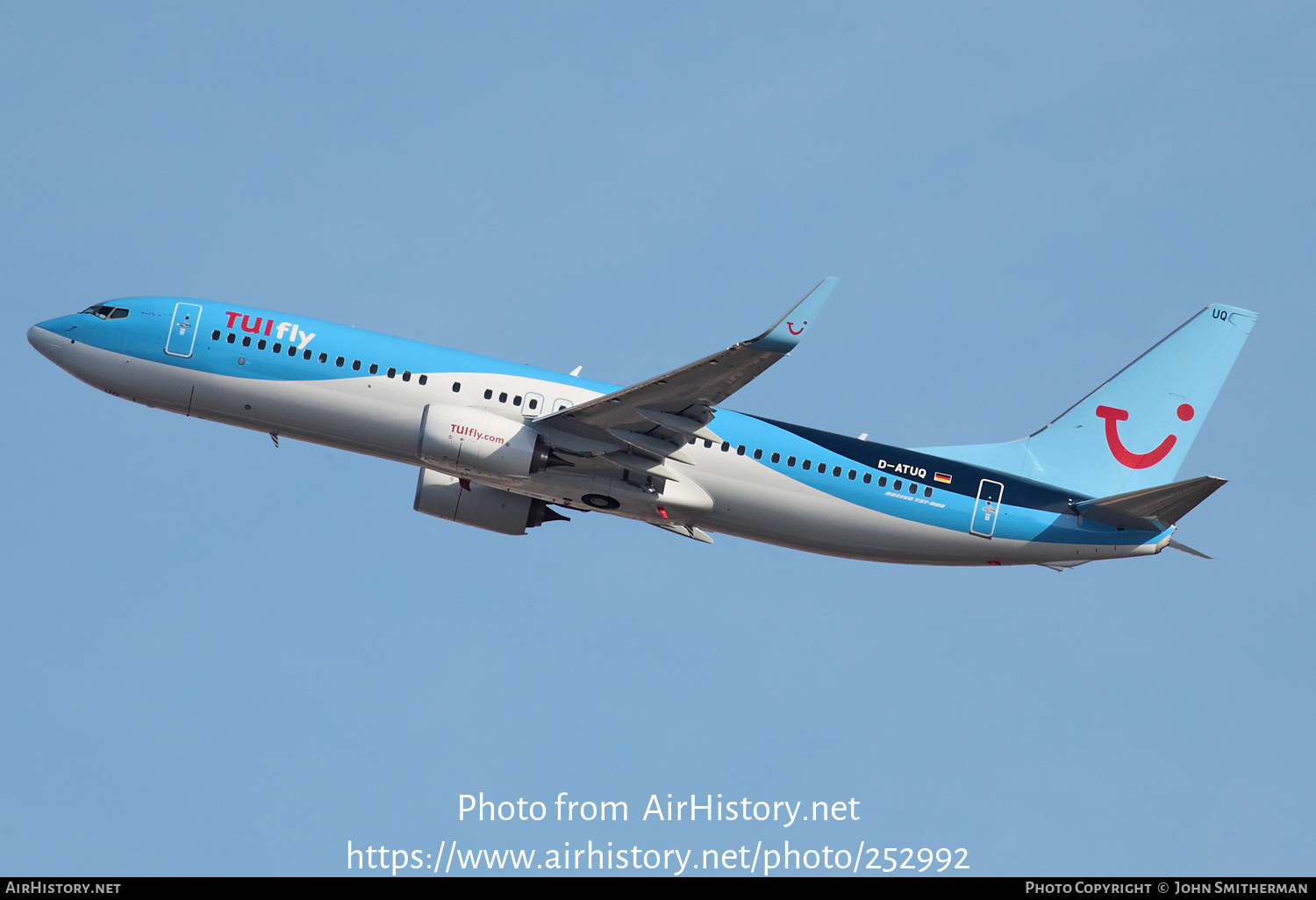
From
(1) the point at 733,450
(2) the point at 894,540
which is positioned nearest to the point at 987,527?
(2) the point at 894,540

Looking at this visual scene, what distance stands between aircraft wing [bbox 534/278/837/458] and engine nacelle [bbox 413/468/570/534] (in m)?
5.16

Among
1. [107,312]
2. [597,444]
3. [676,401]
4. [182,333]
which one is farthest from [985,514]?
[107,312]

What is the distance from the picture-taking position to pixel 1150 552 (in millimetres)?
40375

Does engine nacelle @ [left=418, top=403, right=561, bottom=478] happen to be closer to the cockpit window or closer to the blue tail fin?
the cockpit window

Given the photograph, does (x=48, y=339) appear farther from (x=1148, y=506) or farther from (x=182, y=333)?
(x=1148, y=506)

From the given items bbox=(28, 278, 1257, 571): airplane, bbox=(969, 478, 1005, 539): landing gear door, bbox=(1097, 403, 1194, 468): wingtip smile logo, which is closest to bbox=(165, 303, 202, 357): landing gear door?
bbox=(28, 278, 1257, 571): airplane

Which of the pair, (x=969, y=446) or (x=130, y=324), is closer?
(x=130, y=324)

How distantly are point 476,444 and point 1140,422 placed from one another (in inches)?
858

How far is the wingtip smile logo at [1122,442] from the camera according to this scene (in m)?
43.4

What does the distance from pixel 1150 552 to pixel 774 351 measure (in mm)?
14896
